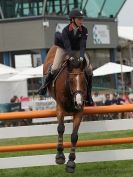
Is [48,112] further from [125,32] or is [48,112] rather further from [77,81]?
[125,32]

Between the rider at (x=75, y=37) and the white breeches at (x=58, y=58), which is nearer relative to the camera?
the rider at (x=75, y=37)

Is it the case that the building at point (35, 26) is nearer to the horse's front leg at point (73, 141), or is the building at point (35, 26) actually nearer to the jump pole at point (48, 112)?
the jump pole at point (48, 112)

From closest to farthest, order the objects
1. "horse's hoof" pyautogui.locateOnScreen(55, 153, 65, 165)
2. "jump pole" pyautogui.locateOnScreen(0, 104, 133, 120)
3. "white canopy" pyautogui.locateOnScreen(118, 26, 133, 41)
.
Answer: "horse's hoof" pyautogui.locateOnScreen(55, 153, 65, 165)
"jump pole" pyautogui.locateOnScreen(0, 104, 133, 120)
"white canopy" pyautogui.locateOnScreen(118, 26, 133, 41)

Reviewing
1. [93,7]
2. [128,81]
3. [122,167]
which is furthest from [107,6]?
[122,167]

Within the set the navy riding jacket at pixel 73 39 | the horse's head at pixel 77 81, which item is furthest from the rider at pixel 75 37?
the horse's head at pixel 77 81

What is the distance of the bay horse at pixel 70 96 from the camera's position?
830 cm

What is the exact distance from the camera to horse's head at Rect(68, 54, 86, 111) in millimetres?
8148

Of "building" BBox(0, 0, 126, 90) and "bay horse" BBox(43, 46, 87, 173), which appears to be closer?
"bay horse" BBox(43, 46, 87, 173)

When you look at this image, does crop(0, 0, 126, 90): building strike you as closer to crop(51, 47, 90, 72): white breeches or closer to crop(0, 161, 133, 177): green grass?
crop(0, 161, 133, 177): green grass

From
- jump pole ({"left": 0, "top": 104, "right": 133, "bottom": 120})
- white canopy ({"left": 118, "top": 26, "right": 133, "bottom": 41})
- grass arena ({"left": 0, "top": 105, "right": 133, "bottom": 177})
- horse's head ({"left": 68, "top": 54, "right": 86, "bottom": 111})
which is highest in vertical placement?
white canopy ({"left": 118, "top": 26, "right": 133, "bottom": 41})

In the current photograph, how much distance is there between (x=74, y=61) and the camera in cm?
846

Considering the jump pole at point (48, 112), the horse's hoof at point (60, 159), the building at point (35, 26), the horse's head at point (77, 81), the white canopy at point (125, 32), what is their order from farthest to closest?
the white canopy at point (125, 32) → the building at point (35, 26) → the jump pole at point (48, 112) → the horse's hoof at point (60, 159) → the horse's head at point (77, 81)

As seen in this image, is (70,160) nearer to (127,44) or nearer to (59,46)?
(59,46)

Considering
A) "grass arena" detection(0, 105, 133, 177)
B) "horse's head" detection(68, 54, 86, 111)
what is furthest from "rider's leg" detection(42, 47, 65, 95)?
"grass arena" detection(0, 105, 133, 177)
